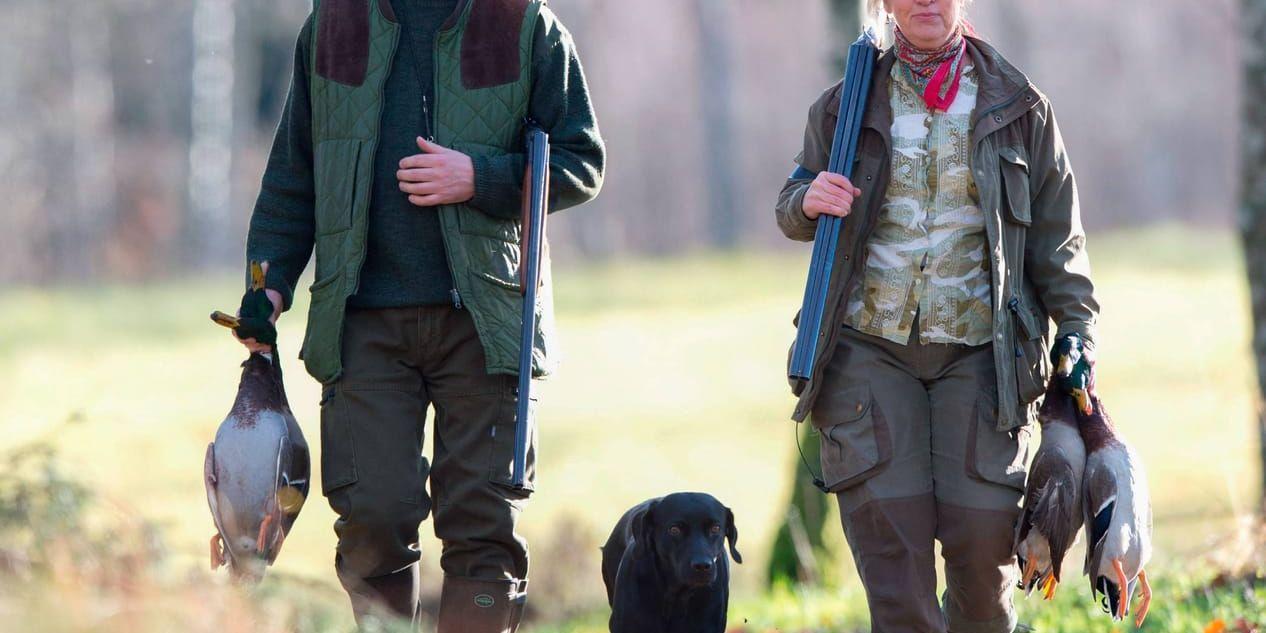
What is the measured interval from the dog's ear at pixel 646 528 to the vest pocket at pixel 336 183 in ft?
4.55

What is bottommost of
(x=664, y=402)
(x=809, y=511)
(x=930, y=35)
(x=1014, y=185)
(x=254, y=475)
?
(x=664, y=402)

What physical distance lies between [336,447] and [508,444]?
1.73 ft

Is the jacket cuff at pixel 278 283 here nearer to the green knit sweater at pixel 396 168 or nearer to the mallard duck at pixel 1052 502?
the green knit sweater at pixel 396 168

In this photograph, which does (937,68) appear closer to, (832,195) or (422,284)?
(832,195)

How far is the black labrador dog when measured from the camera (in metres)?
5.04

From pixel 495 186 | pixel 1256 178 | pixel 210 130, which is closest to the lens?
pixel 495 186

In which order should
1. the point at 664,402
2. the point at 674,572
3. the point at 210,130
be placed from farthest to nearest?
the point at 210,130 → the point at 664,402 → the point at 674,572

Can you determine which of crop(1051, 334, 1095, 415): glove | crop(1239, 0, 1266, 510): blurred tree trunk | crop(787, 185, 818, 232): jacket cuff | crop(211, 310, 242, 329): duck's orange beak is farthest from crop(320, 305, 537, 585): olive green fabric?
crop(1239, 0, 1266, 510): blurred tree trunk

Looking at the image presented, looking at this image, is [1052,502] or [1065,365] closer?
[1052,502]

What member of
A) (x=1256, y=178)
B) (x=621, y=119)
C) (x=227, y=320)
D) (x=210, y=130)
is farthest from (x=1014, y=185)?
(x=621, y=119)

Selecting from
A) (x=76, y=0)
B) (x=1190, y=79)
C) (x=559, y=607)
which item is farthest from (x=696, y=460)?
(x=1190, y=79)

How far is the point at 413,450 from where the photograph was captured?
4762 millimetres

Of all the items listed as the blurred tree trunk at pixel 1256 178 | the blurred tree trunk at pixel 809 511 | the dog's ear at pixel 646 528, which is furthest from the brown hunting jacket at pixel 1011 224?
the blurred tree trunk at pixel 809 511

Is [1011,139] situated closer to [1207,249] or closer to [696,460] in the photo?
[696,460]
